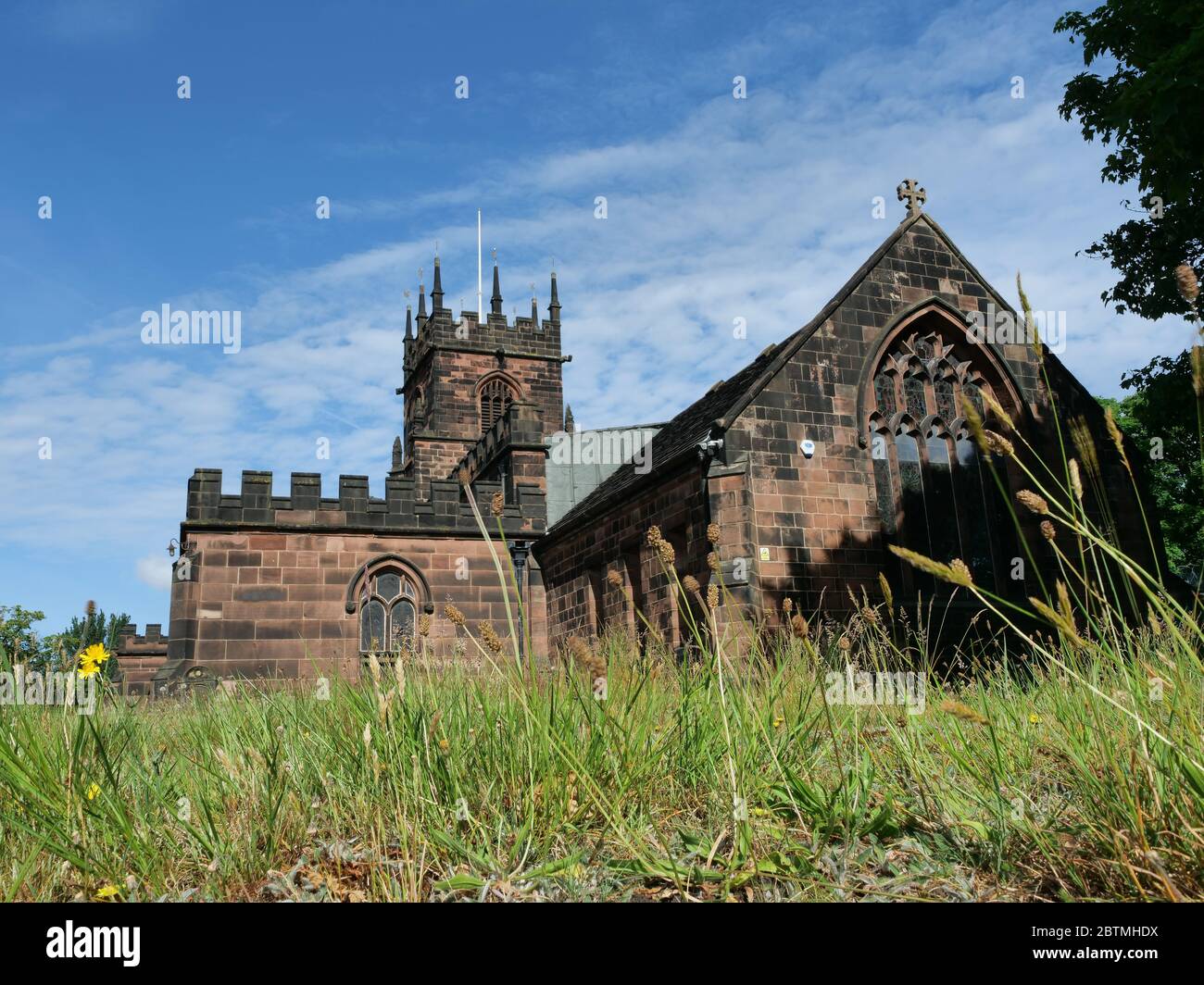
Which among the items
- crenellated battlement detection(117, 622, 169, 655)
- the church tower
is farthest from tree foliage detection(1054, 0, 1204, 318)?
crenellated battlement detection(117, 622, 169, 655)

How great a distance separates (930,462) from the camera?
15.7 metres

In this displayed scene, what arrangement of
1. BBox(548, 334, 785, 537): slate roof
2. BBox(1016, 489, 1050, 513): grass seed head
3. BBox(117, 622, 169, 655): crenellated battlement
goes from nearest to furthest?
BBox(1016, 489, 1050, 513): grass seed head, BBox(548, 334, 785, 537): slate roof, BBox(117, 622, 169, 655): crenellated battlement

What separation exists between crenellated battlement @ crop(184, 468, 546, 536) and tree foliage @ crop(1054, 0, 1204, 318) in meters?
13.9

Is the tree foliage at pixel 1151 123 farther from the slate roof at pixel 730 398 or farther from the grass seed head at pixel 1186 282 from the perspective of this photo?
the grass seed head at pixel 1186 282

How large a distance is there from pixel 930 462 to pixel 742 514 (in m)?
4.02

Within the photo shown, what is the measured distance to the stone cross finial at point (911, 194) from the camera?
16.6 metres

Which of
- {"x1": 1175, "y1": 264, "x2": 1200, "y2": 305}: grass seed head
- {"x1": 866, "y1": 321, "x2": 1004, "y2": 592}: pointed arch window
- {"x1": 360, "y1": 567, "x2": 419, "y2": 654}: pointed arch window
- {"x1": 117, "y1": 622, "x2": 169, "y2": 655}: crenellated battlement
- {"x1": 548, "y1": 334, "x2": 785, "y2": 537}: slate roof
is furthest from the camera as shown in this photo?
{"x1": 117, "y1": 622, "x2": 169, "y2": 655}: crenellated battlement

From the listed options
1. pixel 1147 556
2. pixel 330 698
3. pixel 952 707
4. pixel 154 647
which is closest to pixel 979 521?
pixel 1147 556

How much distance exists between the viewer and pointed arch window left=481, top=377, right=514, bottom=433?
38.4 meters

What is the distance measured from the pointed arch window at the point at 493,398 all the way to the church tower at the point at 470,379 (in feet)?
0.13

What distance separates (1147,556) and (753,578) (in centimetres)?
749

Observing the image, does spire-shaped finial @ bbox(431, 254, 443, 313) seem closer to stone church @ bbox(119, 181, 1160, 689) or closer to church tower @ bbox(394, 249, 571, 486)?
church tower @ bbox(394, 249, 571, 486)

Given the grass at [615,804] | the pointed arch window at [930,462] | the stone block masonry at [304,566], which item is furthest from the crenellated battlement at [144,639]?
the grass at [615,804]

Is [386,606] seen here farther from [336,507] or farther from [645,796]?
[645,796]
